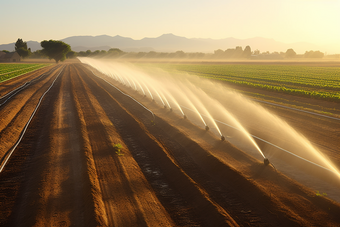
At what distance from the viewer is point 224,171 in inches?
385

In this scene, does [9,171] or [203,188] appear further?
[9,171]

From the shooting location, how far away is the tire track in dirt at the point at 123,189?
6.80m

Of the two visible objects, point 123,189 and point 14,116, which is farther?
point 14,116

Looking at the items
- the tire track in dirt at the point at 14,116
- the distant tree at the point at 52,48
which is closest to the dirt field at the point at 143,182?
the tire track in dirt at the point at 14,116

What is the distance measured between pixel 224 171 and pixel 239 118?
9.73 metres

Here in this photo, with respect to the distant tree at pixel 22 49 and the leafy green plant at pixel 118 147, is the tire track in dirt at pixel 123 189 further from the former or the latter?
the distant tree at pixel 22 49

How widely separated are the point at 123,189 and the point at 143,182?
0.87 metres

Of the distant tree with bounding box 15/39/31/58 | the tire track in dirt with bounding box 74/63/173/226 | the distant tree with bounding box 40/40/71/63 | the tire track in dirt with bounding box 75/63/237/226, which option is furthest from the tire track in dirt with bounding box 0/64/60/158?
the distant tree with bounding box 15/39/31/58

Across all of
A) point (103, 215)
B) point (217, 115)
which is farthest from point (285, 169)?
point (217, 115)

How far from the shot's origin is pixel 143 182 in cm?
880

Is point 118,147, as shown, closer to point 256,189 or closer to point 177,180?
point 177,180

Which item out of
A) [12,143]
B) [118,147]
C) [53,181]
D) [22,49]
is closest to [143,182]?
[53,181]

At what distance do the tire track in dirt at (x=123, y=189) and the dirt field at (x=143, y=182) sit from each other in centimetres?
3

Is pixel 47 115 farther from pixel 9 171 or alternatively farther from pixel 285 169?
pixel 285 169
